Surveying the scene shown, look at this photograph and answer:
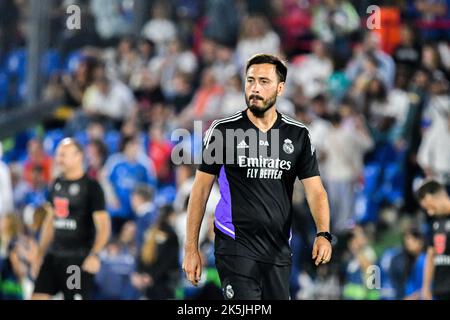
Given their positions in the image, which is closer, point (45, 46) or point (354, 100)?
point (354, 100)

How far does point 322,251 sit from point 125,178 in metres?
7.15

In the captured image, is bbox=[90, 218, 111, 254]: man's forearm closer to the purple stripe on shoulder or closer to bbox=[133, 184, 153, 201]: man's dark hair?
the purple stripe on shoulder

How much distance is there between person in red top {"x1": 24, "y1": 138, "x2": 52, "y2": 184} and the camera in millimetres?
14719

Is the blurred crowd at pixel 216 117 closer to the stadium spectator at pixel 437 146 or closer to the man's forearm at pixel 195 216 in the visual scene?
the stadium spectator at pixel 437 146

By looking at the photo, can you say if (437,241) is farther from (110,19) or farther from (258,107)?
(110,19)

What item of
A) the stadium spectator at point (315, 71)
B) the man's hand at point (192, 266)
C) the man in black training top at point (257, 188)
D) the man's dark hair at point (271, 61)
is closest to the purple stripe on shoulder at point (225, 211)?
the man in black training top at point (257, 188)

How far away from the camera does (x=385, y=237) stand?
12.9 meters

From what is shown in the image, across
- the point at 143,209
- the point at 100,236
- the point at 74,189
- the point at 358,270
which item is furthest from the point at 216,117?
the point at 100,236

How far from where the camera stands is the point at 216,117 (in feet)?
46.2

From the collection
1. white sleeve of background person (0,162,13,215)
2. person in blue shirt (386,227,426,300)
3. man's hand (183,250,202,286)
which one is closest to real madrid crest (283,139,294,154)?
man's hand (183,250,202,286)

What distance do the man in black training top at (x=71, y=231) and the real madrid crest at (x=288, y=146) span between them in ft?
9.79
